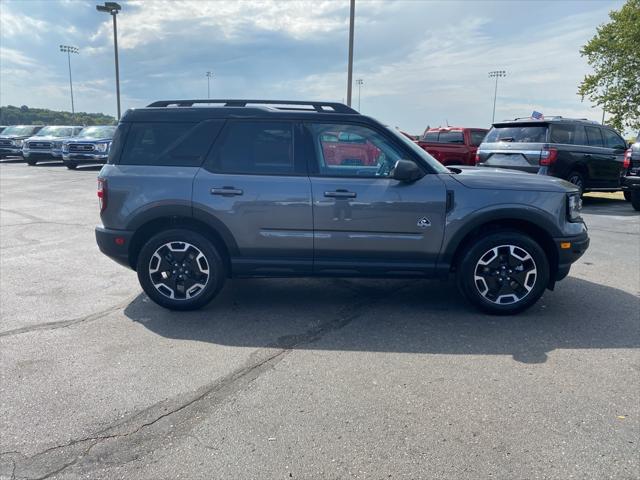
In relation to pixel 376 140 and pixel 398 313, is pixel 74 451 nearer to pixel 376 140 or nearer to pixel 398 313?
pixel 398 313

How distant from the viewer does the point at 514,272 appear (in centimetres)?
447

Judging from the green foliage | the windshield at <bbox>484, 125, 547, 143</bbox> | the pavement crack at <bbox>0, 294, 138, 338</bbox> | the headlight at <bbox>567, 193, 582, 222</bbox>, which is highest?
the green foliage

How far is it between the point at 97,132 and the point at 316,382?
21.6m

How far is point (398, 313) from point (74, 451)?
116 inches

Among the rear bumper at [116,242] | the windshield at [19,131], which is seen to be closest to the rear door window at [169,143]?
the rear bumper at [116,242]

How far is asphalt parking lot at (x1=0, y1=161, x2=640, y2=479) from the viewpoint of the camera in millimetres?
2500

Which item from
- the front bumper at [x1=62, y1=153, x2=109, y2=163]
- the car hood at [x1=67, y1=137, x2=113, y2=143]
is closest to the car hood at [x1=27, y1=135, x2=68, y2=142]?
the car hood at [x1=67, y1=137, x2=113, y2=143]

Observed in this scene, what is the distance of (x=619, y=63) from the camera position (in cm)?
3064

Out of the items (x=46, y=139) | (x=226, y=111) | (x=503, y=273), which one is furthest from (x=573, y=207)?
(x=46, y=139)

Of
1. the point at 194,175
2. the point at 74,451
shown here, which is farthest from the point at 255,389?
the point at 194,175

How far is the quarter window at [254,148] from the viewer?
4.46 meters

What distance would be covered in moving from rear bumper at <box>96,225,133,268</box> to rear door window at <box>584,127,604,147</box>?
11.1 meters

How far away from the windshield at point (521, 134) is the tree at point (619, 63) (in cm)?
2498

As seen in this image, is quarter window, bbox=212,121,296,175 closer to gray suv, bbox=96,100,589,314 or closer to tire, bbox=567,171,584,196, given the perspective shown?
gray suv, bbox=96,100,589,314
